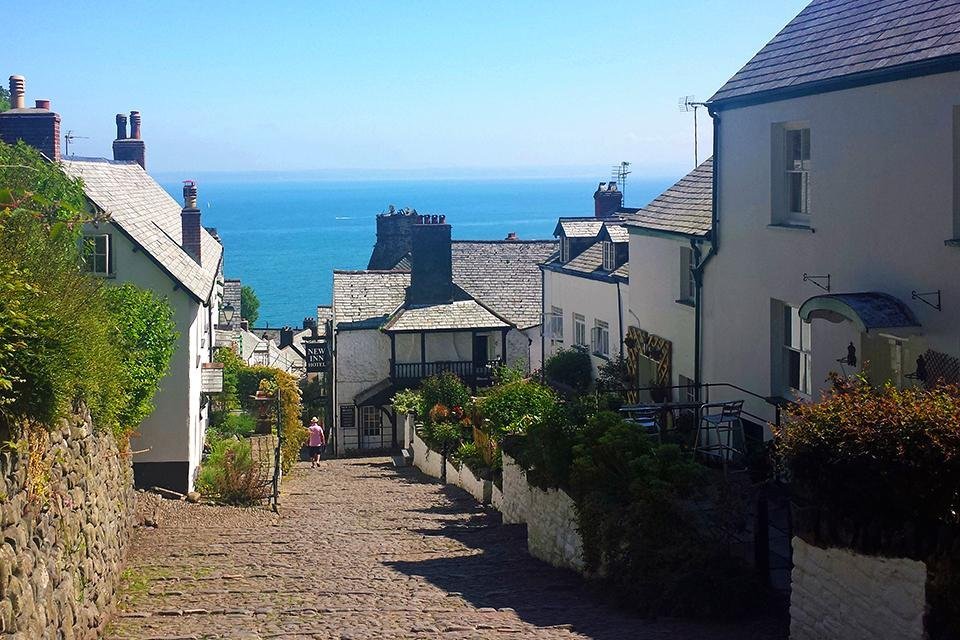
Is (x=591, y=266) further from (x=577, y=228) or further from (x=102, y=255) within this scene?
(x=102, y=255)

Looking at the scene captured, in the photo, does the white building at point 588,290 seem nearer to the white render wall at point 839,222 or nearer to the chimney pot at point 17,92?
the white render wall at point 839,222

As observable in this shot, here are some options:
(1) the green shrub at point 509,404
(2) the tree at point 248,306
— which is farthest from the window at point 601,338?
(2) the tree at point 248,306

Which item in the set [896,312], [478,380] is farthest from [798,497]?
[478,380]

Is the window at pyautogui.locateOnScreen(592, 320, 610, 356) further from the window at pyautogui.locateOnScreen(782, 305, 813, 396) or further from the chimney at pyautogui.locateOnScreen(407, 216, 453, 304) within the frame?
the chimney at pyautogui.locateOnScreen(407, 216, 453, 304)

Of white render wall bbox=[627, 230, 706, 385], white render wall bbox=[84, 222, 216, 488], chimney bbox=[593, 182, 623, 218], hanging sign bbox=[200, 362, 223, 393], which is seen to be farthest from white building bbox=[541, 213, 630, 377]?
white render wall bbox=[84, 222, 216, 488]

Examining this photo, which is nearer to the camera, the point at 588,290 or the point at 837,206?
the point at 837,206

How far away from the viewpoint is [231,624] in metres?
11.3

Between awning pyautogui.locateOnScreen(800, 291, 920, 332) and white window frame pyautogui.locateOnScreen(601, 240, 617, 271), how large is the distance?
1443 centimetres

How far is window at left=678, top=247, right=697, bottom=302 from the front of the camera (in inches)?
851

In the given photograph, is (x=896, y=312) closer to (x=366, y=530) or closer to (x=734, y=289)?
(x=734, y=289)

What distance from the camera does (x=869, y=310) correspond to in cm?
1380

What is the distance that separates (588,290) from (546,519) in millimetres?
14654

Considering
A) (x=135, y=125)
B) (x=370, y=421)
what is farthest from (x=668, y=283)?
(x=135, y=125)

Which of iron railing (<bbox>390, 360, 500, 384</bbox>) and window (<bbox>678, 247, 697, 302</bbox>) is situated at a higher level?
window (<bbox>678, 247, 697, 302</bbox>)
